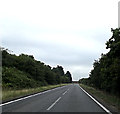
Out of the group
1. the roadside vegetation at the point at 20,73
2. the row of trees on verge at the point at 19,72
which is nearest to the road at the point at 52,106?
the roadside vegetation at the point at 20,73

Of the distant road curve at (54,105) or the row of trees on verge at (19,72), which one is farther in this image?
the row of trees on verge at (19,72)

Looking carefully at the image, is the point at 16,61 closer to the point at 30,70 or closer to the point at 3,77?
the point at 30,70

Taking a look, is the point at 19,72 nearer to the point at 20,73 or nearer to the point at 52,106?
the point at 20,73

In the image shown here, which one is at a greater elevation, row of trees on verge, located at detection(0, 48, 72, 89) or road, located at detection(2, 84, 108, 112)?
row of trees on verge, located at detection(0, 48, 72, 89)

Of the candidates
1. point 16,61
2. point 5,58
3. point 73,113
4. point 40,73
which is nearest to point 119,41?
point 73,113

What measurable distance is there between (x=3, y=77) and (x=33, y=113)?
33.1 meters

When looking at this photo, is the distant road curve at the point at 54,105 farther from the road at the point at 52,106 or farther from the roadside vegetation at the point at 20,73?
the roadside vegetation at the point at 20,73

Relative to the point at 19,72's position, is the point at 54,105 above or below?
below

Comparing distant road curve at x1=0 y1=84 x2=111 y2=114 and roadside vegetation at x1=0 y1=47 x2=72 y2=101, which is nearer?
distant road curve at x1=0 y1=84 x2=111 y2=114

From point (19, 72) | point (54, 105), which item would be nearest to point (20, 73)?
point (19, 72)

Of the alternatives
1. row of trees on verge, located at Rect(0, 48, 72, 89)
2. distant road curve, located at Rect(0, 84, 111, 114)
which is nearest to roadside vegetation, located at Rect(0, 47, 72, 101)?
row of trees on verge, located at Rect(0, 48, 72, 89)

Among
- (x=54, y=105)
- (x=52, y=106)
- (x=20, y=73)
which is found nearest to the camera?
(x=52, y=106)

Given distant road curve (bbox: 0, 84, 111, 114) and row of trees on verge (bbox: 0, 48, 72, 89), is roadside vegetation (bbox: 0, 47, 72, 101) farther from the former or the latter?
distant road curve (bbox: 0, 84, 111, 114)

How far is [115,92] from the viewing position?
2691 centimetres
